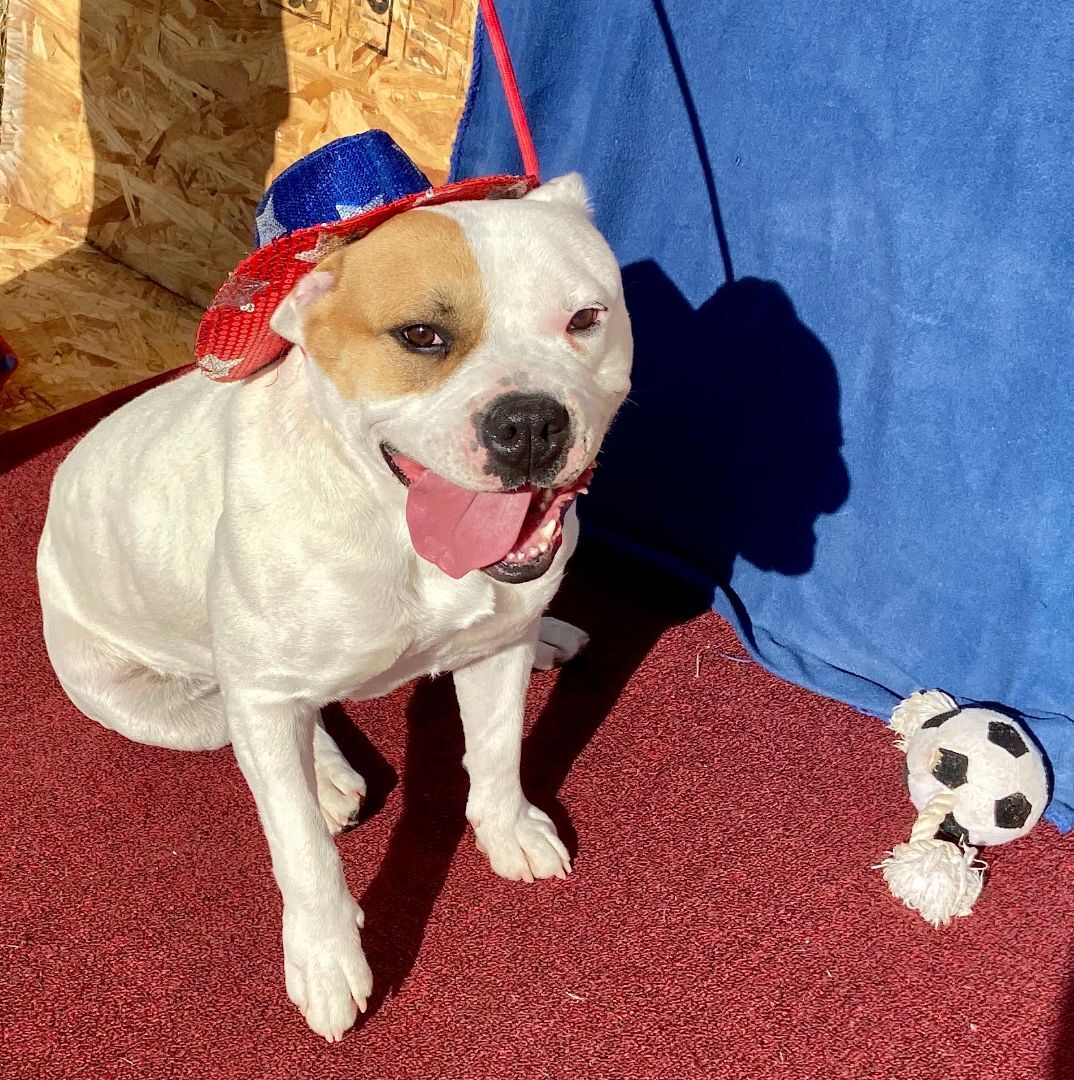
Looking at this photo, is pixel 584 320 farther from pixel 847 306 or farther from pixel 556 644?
pixel 556 644

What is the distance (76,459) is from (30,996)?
110 centimetres

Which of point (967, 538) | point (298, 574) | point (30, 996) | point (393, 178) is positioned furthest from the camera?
point (967, 538)

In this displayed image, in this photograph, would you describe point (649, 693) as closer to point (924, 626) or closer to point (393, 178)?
point (924, 626)

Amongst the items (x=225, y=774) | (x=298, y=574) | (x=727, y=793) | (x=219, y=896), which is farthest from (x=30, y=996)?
(x=727, y=793)

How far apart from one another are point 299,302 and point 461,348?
0.27 meters

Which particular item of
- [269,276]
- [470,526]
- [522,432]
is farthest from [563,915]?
[269,276]

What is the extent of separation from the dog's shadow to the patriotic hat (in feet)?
3.81

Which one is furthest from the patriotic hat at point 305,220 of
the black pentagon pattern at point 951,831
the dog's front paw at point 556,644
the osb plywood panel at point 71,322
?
the osb plywood panel at point 71,322

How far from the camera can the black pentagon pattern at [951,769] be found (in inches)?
101

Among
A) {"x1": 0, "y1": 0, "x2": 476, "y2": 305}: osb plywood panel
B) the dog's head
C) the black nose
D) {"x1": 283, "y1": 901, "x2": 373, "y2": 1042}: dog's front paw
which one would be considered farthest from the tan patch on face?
{"x1": 0, "y1": 0, "x2": 476, "y2": 305}: osb plywood panel

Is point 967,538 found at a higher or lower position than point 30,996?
higher

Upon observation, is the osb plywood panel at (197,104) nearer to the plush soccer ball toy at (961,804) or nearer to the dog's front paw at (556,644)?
the dog's front paw at (556,644)

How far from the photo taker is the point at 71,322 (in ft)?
14.9

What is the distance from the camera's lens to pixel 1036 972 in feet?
7.79
